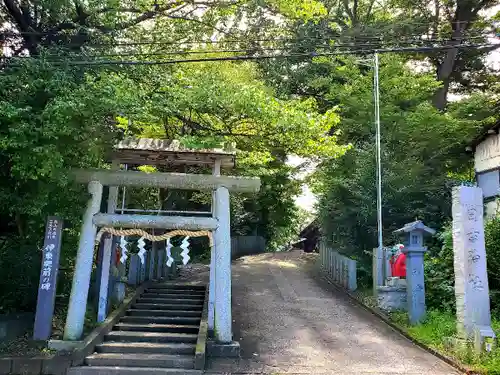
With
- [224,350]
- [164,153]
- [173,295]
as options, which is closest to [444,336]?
[224,350]

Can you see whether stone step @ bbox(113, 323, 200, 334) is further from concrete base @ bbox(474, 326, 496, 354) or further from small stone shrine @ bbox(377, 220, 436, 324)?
concrete base @ bbox(474, 326, 496, 354)

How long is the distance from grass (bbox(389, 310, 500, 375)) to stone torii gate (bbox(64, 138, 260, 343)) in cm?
466

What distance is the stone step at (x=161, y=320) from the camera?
11.7 meters

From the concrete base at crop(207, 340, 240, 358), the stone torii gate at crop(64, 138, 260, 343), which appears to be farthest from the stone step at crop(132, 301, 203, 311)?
the concrete base at crop(207, 340, 240, 358)

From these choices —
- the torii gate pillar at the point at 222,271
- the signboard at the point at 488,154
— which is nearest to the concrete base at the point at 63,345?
the torii gate pillar at the point at 222,271

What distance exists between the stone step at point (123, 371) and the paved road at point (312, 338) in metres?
0.59

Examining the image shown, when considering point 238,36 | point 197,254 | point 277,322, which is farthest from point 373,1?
point 277,322

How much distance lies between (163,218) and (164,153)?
1.66 metres

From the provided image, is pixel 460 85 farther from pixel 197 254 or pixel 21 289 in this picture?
pixel 21 289

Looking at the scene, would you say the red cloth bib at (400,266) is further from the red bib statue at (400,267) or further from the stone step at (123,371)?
the stone step at (123,371)

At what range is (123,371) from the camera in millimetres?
8539

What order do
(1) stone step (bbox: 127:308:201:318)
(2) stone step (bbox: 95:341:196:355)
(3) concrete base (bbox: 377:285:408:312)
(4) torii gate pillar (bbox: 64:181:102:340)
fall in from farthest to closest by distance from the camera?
1. (3) concrete base (bbox: 377:285:408:312)
2. (1) stone step (bbox: 127:308:201:318)
3. (2) stone step (bbox: 95:341:196:355)
4. (4) torii gate pillar (bbox: 64:181:102:340)

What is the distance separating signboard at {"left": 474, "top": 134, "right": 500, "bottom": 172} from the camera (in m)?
17.3

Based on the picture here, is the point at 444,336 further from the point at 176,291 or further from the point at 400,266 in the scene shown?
the point at 176,291
